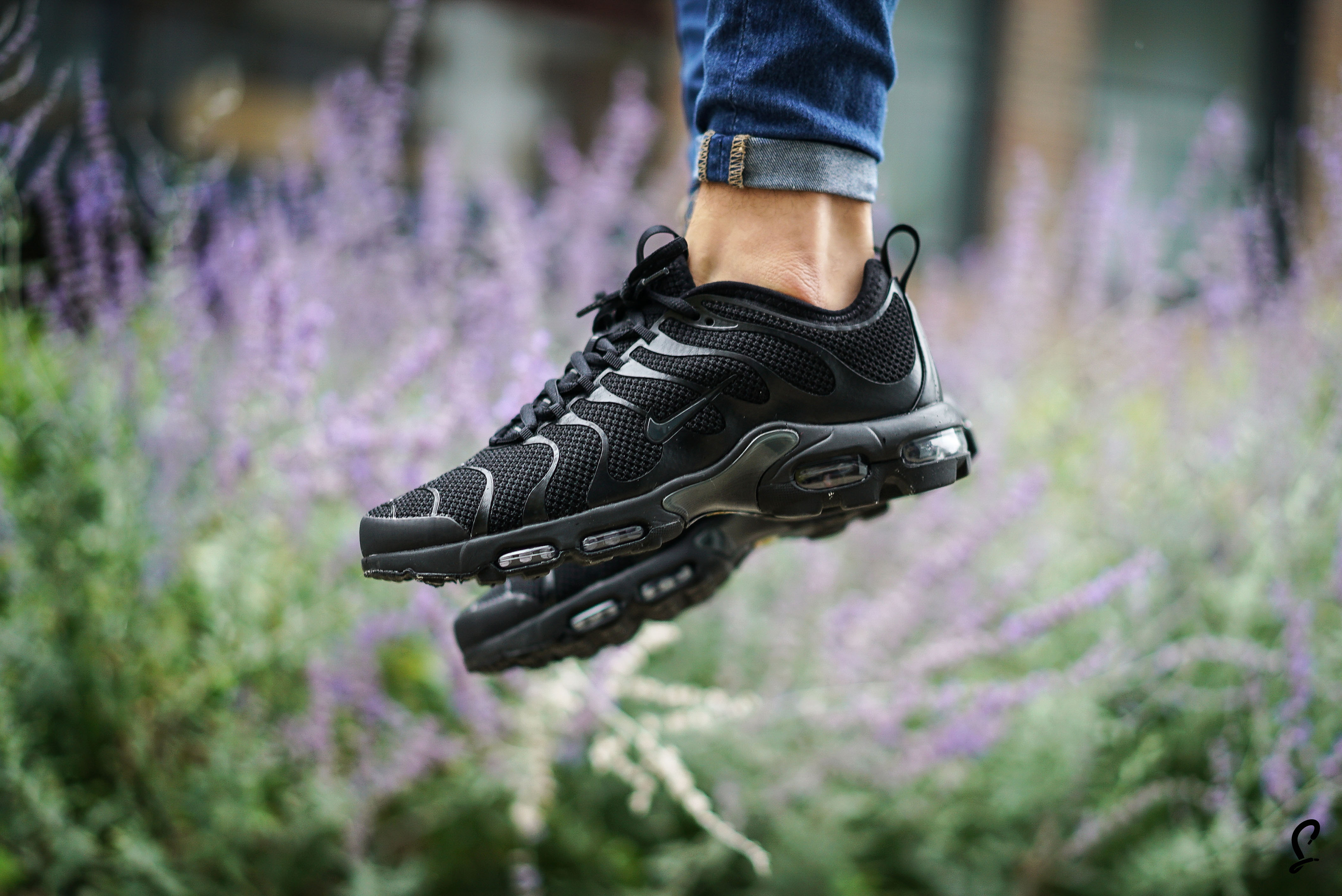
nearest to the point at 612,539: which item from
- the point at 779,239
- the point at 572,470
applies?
the point at 572,470

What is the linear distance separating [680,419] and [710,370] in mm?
85

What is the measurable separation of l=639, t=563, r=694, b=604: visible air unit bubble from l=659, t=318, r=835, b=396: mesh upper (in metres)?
0.38

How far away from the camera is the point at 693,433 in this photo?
1.47 metres

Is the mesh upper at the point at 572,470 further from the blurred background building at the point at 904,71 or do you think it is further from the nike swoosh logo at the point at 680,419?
the blurred background building at the point at 904,71

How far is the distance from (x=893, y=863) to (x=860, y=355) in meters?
1.51

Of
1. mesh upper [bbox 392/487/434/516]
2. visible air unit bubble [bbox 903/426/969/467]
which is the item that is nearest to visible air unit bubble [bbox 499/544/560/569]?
mesh upper [bbox 392/487/434/516]

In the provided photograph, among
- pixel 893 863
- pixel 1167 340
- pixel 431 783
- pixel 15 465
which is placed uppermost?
pixel 1167 340

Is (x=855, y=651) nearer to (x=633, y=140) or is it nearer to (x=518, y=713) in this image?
(x=518, y=713)

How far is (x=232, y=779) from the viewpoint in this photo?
76.3 inches

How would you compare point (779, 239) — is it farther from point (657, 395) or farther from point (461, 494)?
point (461, 494)

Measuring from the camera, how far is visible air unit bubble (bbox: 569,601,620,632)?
159 cm

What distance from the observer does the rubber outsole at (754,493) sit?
1353 millimetres

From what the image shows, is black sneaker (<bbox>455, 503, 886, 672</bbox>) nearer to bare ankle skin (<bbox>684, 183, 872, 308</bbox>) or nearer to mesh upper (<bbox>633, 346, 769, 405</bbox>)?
mesh upper (<bbox>633, 346, 769, 405</bbox>)

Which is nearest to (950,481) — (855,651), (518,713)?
(855,651)
